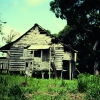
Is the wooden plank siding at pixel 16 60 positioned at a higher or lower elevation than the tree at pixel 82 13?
lower

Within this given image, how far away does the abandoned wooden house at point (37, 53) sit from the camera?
27.9 m

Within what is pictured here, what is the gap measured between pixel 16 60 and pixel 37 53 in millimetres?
3121

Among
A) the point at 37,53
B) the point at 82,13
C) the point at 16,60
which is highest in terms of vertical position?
the point at 82,13

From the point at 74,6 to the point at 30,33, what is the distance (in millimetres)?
7321

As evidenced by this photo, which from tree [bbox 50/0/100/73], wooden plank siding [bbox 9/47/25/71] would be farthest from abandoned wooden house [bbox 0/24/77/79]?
tree [bbox 50/0/100/73]

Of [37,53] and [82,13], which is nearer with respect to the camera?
[37,53]

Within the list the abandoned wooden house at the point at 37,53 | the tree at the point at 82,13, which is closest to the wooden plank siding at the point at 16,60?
the abandoned wooden house at the point at 37,53

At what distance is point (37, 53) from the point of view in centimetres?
2892

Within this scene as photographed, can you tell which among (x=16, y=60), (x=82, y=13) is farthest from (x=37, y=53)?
(x=82, y=13)

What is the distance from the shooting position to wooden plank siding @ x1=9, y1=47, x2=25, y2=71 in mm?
29178

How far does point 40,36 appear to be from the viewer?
29.3 m

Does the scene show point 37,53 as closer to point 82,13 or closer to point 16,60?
point 16,60

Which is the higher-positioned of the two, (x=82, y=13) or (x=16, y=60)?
(x=82, y=13)

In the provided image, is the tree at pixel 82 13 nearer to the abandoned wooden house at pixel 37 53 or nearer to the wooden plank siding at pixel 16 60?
the abandoned wooden house at pixel 37 53
